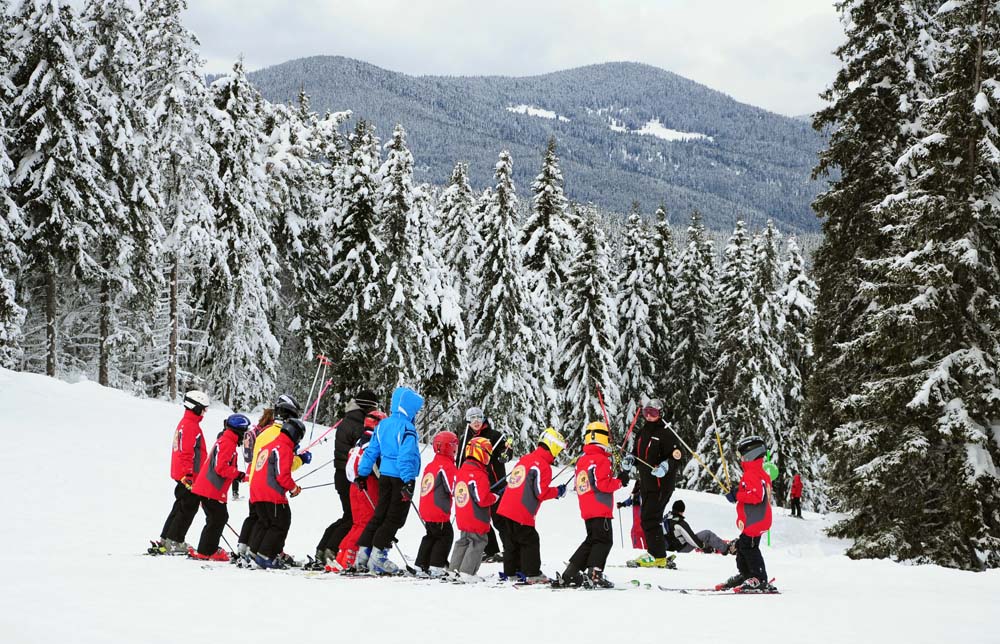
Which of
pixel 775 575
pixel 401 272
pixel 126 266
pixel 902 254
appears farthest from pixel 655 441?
pixel 126 266

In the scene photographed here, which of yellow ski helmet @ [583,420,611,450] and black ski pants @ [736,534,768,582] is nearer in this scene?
black ski pants @ [736,534,768,582]

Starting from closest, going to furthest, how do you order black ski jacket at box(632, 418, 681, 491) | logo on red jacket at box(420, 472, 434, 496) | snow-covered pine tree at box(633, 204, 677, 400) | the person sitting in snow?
logo on red jacket at box(420, 472, 434, 496) → black ski jacket at box(632, 418, 681, 491) → the person sitting in snow → snow-covered pine tree at box(633, 204, 677, 400)

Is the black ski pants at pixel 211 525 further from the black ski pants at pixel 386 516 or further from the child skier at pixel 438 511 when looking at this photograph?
the child skier at pixel 438 511

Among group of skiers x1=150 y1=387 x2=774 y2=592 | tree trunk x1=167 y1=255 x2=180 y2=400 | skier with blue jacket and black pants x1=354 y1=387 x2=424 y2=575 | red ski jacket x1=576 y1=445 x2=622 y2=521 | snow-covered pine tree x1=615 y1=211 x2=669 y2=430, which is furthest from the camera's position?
snow-covered pine tree x1=615 y1=211 x2=669 y2=430

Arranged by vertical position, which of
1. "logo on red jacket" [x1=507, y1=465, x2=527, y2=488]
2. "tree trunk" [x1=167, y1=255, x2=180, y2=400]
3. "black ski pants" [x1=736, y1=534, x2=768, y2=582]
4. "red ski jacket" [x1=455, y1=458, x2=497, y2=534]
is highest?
"tree trunk" [x1=167, y1=255, x2=180, y2=400]

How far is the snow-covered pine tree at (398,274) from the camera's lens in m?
32.5

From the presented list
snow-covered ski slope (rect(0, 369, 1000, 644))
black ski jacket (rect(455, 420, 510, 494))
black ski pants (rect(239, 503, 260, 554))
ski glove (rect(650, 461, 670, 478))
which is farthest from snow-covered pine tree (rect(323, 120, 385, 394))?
ski glove (rect(650, 461, 670, 478))

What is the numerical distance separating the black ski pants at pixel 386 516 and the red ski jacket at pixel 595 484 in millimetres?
1946

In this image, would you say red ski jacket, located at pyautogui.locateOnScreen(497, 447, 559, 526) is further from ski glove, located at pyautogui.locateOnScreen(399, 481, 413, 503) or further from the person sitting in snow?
the person sitting in snow

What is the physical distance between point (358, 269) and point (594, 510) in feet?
82.5

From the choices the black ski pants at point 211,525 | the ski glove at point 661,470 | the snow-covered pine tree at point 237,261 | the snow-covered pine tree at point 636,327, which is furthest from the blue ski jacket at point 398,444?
the snow-covered pine tree at point 636,327

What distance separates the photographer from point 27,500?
1567 cm

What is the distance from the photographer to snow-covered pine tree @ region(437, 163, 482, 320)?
40094 mm

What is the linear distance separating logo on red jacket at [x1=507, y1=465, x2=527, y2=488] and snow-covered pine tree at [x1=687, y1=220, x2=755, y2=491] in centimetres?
2661
